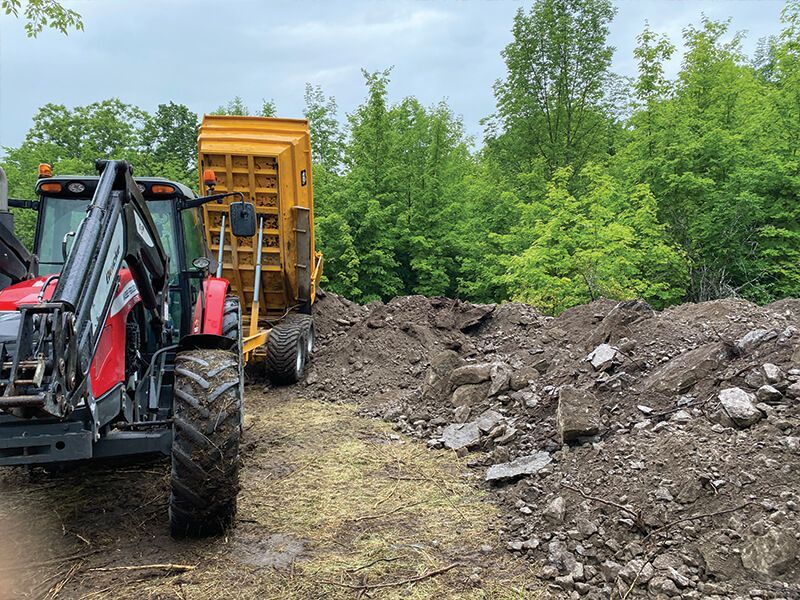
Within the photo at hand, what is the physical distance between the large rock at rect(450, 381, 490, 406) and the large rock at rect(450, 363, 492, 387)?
71 mm

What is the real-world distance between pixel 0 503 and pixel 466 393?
14.8 ft

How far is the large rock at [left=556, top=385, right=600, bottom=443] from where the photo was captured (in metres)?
4.72

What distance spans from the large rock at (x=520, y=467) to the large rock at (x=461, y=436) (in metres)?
0.70

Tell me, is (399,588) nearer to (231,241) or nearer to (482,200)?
(231,241)

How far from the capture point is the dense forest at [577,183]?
13.0 metres

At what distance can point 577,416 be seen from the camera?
4.79 metres

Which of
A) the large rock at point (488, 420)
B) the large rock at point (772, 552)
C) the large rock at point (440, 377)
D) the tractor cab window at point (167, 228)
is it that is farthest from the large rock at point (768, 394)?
the tractor cab window at point (167, 228)

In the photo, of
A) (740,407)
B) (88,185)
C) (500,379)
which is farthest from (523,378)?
(88,185)

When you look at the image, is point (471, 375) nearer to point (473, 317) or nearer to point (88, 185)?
point (473, 317)

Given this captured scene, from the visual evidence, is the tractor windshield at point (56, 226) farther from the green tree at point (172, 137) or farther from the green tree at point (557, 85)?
the green tree at point (172, 137)

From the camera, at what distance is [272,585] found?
3154 mm

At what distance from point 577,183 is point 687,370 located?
1332 cm

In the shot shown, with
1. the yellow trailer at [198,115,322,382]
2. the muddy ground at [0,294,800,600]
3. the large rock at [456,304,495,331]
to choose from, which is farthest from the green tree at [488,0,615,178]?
the muddy ground at [0,294,800,600]

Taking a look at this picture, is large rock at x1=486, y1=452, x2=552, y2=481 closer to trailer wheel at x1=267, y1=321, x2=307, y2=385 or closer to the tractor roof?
the tractor roof
